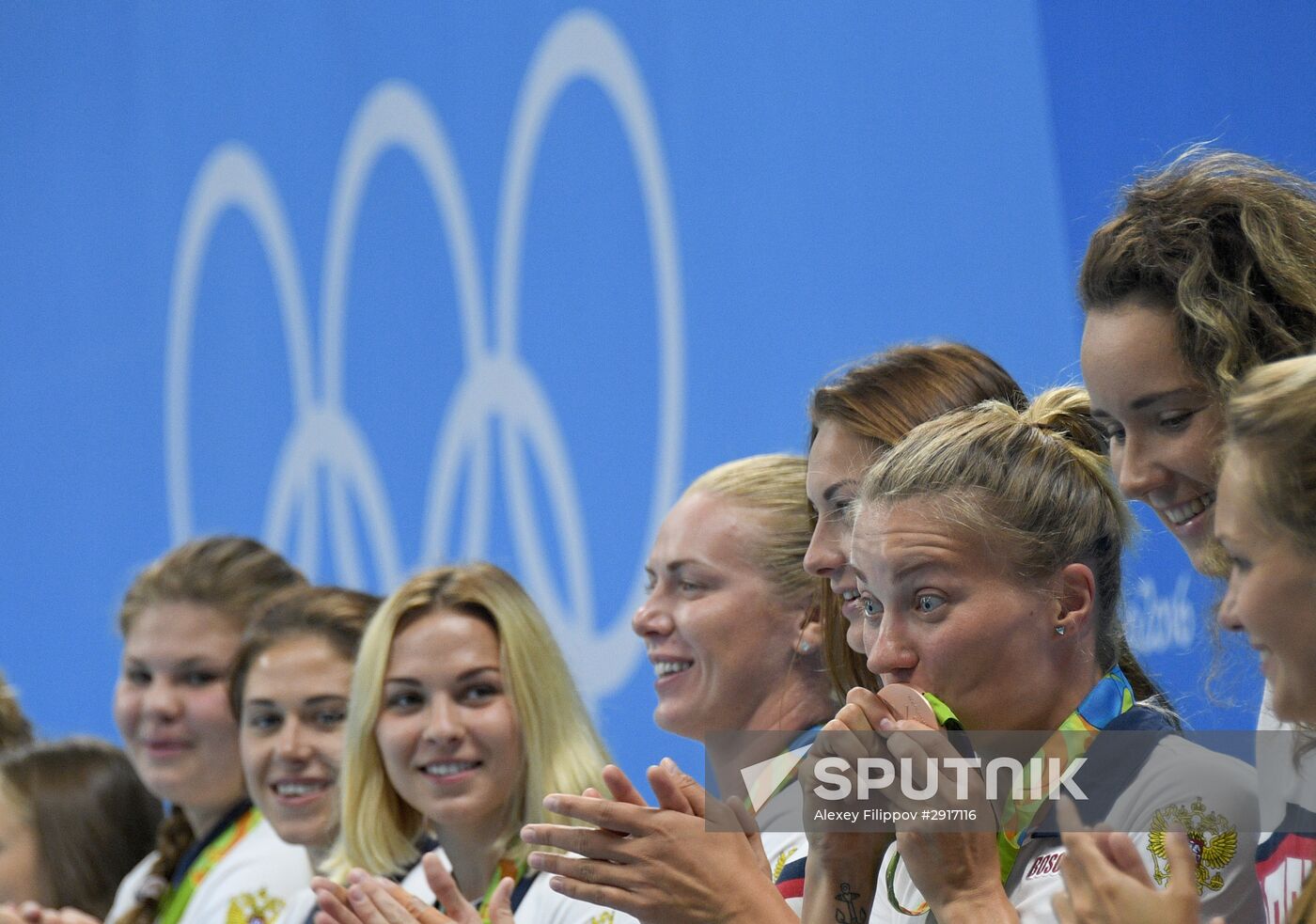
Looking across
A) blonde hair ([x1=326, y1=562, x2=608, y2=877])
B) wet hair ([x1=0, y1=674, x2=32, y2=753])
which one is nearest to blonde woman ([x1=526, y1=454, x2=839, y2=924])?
blonde hair ([x1=326, y1=562, x2=608, y2=877])

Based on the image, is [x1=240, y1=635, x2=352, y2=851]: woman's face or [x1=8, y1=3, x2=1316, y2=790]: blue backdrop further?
[x1=240, y1=635, x2=352, y2=851]: woman's face

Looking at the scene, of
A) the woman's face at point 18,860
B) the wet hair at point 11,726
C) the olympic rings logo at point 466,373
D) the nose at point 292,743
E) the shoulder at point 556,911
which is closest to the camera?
the shoulder at point 556,911

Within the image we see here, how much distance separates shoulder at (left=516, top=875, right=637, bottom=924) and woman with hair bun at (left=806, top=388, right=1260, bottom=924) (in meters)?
0.73

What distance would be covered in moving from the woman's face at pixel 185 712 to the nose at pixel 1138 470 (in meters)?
2.84

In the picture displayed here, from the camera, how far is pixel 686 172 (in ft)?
15.1

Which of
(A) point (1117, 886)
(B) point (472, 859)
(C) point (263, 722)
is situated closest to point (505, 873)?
(B) point (472, 859)

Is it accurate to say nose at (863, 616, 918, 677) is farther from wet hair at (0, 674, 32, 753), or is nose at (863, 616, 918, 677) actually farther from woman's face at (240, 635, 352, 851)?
wet hair at (0, 674, 32, 753)

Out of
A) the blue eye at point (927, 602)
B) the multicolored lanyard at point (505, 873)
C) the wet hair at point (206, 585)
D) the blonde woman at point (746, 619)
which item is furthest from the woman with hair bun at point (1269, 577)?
the wet hair at point (206, 585)

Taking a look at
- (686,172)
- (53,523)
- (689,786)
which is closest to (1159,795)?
(689,786)

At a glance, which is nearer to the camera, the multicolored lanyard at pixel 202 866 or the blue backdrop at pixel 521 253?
the blue backdrop at pixel 521 253

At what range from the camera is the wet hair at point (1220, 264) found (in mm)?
2016

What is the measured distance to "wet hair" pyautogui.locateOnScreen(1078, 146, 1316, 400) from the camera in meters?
2.02

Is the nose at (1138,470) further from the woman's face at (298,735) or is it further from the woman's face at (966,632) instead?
the woman's face at (298,735)

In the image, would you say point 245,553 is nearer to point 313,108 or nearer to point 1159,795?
point 313,108
